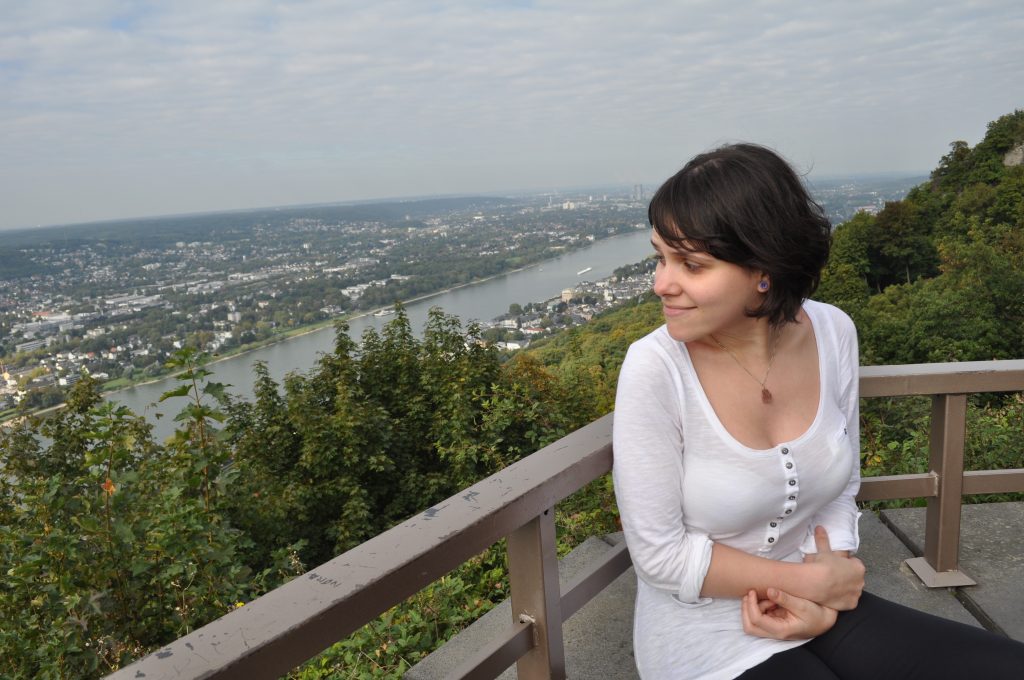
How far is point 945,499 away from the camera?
164 cm

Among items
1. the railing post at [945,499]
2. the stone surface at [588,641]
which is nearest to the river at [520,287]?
the stone surface at [588,641]

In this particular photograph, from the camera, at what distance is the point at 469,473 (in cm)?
776

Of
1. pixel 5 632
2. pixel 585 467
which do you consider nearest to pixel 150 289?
pixel 5 632

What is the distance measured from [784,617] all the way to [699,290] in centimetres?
54

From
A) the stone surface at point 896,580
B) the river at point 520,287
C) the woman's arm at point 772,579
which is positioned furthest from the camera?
the river at point 520,287

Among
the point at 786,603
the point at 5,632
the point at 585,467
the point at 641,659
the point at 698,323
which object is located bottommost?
the point at 5,632

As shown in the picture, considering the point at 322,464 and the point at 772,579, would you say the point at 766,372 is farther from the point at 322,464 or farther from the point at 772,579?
the point at 322,464

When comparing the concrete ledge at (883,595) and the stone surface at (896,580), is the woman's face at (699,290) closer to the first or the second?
the concrete ledge at (883,595)

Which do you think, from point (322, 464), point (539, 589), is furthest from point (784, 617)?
point (322, 464)

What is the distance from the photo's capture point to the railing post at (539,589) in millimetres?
1031

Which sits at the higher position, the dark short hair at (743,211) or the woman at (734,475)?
the dark short hair at (743,211)

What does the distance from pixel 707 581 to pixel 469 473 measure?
22.5 ft

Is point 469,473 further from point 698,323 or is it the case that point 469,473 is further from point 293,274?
point 293,274

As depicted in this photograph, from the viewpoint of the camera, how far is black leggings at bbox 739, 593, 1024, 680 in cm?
95
